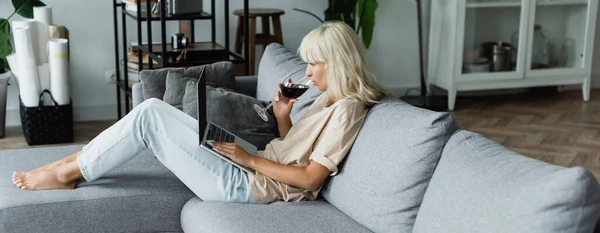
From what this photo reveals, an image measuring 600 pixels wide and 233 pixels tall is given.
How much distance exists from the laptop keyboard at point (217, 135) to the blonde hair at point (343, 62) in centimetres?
38

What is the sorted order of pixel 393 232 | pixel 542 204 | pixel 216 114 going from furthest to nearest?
pixel 216 114, pixel 393 232, pixel 542 204

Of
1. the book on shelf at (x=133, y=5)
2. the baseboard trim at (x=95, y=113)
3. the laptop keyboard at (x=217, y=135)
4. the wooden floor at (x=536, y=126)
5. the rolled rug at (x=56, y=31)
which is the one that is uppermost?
the book on shelf at (x=133, y=5)

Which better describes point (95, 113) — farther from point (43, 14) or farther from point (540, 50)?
point (540, 50)

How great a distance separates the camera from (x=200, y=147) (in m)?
2.79

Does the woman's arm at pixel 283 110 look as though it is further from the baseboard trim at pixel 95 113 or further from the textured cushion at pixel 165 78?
the baseboard trim at pixel 95 113

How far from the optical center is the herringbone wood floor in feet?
15.3

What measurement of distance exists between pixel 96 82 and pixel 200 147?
8.58 ft

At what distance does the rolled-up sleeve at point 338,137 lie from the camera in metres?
2.62

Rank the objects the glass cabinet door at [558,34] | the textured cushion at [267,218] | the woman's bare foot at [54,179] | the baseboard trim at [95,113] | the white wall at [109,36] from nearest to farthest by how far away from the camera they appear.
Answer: the textured cushion at [267,218] → the woman's bare foot at [54,179] → the white wall at [109,36] → the baseboard trim at [95,113] → the glass cabinet door at [558,34]

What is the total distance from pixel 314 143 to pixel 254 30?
8.29 feet

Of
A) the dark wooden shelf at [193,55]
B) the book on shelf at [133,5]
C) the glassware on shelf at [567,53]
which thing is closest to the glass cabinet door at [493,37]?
the glassware on shelf at [567,53]

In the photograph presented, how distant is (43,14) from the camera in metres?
4.57

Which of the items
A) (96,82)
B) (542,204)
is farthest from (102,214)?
(96,82)

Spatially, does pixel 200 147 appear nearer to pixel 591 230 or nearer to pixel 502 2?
pixel 591 230
